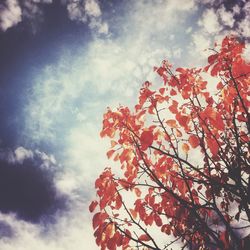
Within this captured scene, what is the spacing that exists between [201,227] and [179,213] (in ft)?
3.22

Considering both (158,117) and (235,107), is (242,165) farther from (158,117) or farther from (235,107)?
(158,117)

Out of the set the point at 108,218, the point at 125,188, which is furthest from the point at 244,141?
the point at 108,218

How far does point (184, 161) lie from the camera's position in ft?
15.8

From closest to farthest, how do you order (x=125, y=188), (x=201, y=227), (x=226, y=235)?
(x=201, y=227)
(x=226, y=235)
(x=125, y=188)

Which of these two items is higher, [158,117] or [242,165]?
[158,117]

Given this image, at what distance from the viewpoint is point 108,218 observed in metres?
4.97

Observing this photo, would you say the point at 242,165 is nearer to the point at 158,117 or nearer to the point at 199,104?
the point at 199,104

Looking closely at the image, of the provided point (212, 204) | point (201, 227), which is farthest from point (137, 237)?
point (212, 204)

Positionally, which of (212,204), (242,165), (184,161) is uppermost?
(184,161)

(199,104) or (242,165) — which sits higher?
(199,104)

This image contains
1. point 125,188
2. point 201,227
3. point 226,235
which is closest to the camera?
point 201,227

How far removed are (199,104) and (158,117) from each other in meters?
0.97

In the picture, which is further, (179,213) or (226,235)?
(179,213)

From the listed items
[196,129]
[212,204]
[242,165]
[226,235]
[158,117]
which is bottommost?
[226,235]
